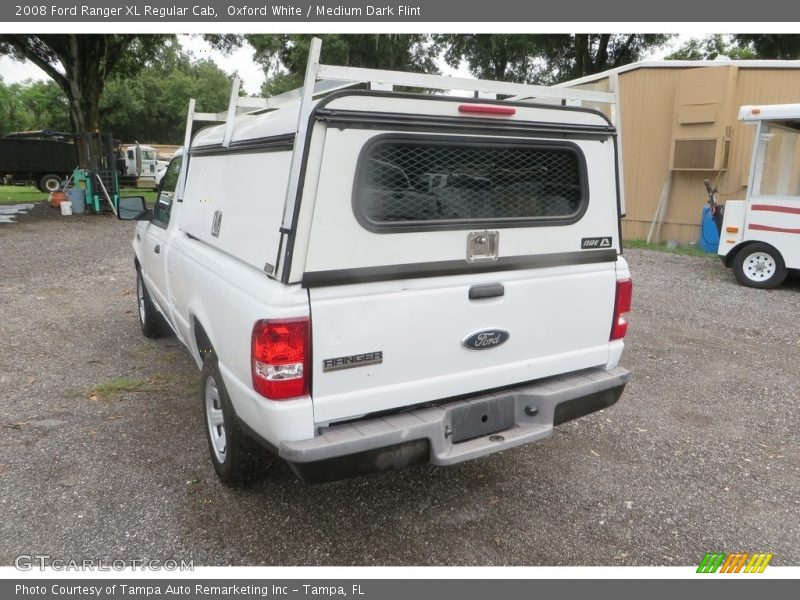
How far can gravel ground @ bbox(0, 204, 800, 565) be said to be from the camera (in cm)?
287

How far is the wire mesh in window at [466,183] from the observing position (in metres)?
2.62

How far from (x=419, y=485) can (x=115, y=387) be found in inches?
108

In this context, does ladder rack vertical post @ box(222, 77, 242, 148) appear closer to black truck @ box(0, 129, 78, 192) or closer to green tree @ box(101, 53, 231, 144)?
black truck @ box(0, 129, 78, 192)

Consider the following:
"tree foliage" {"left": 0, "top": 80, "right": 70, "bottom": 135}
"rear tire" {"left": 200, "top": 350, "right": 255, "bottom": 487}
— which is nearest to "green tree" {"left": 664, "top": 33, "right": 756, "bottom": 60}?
"rear tire" {"left": 200, "top": 350, "right": 255, "bottom": 487}

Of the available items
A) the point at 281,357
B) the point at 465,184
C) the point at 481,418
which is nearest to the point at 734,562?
the point at 481,418

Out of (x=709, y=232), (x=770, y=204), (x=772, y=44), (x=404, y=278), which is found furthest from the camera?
(x=772, y=44)

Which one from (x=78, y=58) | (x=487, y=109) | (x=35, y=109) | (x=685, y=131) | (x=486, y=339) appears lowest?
(x=486, y=339)

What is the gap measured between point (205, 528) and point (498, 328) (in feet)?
5.75

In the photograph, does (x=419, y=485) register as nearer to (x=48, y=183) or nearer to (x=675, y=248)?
(x=675, y=248)

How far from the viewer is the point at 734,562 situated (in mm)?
2797

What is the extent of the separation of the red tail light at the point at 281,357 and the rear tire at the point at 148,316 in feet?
11.7

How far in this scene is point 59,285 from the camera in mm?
8453

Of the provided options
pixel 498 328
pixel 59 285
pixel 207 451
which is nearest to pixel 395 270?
pixel 498 328

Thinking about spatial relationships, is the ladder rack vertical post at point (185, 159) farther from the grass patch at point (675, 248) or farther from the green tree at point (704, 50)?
the green tree at point (704, 50)
